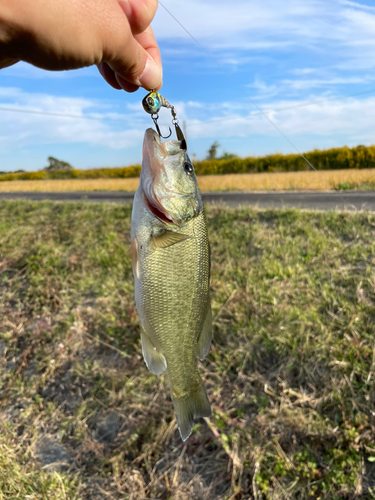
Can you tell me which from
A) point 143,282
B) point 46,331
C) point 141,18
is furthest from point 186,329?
point 46,331

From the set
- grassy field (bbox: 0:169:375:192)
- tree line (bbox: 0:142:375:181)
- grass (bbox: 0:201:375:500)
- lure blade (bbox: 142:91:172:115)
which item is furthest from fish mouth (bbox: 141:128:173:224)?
tree line (bbox: 0:142:375:181)

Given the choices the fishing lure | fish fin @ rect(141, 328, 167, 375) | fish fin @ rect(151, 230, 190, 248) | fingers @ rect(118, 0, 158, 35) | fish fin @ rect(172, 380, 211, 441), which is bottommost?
fish fin @ rect(172, 380, 211, 441)

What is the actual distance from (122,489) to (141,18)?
3279mm

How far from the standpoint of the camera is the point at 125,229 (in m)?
6.03

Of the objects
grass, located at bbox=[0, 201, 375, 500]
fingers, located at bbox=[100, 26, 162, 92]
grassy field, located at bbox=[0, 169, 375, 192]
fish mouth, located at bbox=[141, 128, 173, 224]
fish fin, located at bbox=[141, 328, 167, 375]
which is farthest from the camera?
grassy field, located at bbox=[0, 169, 375, 192]

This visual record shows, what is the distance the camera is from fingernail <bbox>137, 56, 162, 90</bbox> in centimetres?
159

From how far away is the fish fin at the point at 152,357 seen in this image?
5.47 ft

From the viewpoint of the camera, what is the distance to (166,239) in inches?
63.2

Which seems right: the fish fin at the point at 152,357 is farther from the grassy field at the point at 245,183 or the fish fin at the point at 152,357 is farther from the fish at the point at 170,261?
the grassy field at the point at 245,183

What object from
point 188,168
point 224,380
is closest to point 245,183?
point 224,380

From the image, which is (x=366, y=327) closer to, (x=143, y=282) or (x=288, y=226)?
(x=288, y=226)

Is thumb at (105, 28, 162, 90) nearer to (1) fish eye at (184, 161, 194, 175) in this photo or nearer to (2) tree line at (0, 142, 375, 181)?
(1) fish eye at (184, 161, 194, 175)

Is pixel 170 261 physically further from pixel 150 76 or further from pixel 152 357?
pixel 150 76

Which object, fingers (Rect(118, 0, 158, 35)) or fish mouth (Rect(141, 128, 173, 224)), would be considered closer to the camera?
fingers (Rect(118, 0, 158, 35))
